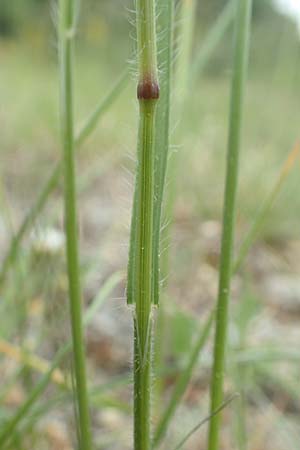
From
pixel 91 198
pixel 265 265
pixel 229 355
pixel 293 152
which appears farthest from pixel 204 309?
pixel 91 198

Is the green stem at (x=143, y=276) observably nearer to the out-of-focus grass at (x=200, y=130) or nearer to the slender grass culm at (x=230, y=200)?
the slender grass culm at (x=230, y=200)

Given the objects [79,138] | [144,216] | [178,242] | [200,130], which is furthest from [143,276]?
[200,130]

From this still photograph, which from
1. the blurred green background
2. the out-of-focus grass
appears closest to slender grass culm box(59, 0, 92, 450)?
the blurred green background

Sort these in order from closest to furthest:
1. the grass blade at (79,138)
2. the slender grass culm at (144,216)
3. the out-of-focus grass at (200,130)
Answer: the slender grass culm at (144,216) < the grass blade at (79,138) < the out-of-focus grass at (200,130)

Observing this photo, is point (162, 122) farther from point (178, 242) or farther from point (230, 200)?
point (178, 242)

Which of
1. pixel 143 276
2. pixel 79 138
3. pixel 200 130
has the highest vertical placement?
pixel 200 130

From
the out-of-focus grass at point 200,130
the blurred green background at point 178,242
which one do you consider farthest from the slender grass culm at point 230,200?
the out-of-focus grass at point 200,130
